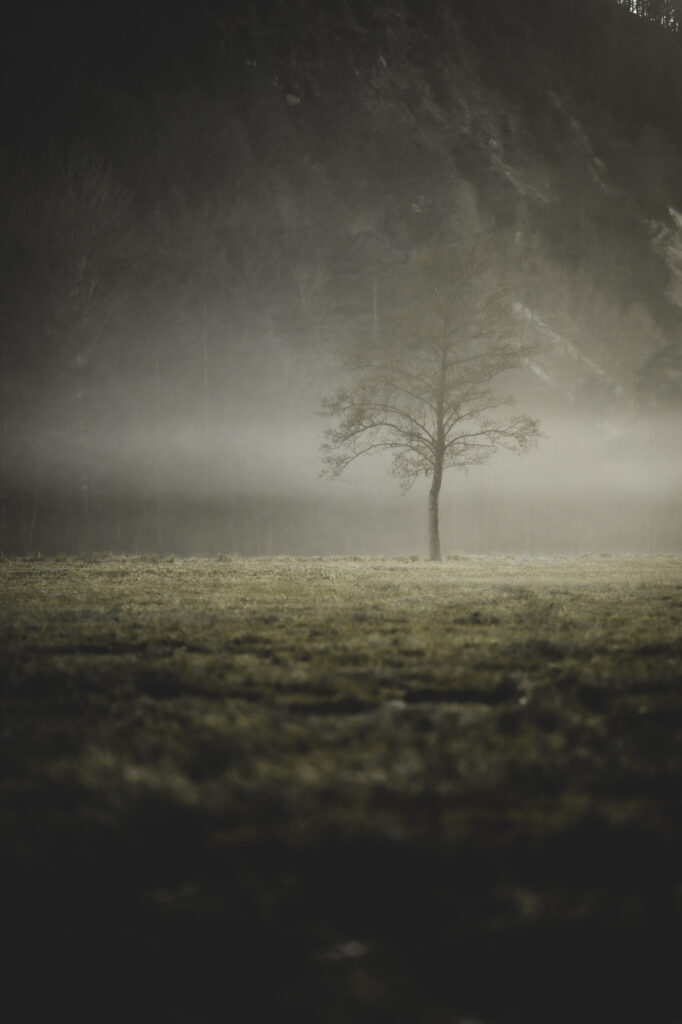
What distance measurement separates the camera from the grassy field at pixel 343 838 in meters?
1.27

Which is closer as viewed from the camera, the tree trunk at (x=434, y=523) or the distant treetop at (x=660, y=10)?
the tree trunk at (x=434, y=523)

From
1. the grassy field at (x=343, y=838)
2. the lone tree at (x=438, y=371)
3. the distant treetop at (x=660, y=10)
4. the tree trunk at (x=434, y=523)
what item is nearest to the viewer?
the grassy field at (x=343, y=838)

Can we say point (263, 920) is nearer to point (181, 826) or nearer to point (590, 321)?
point (181, 826)

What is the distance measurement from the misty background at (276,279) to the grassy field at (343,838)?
22003 mm

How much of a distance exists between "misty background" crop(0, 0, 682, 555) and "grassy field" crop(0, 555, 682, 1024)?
72.2 feet

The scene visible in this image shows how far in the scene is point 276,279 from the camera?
35562 mm

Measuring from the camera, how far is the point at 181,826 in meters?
1.91

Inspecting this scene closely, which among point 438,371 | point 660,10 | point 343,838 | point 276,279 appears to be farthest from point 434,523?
point 660,10

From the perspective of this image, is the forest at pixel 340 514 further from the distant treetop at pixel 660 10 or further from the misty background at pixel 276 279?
the distant treetop at pixel 660 10

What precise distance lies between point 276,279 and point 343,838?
3776cm

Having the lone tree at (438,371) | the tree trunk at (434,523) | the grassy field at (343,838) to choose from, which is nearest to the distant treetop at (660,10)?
the lone tree at (438,371)

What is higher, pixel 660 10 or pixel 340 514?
pixel 660 10

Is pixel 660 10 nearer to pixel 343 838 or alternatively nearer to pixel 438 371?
pixel 438 371

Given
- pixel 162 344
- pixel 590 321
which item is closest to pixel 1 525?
pixel 162 344
